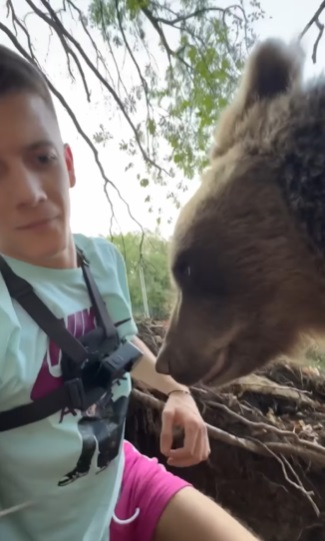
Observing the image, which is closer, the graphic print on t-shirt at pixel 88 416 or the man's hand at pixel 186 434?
the graphic print on t-shirt at pixel 88 416

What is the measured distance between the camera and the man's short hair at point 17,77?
79 centimetres

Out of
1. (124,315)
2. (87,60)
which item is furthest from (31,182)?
(87,60)

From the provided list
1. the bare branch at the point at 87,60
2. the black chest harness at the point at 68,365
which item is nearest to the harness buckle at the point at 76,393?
the black chest harness at the point at 68,365

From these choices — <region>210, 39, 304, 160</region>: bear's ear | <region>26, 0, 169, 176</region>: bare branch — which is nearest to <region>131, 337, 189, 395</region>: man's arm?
<region>210, 39, 304, 160</region>: bear's ear

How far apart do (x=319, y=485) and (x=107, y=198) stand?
74 centimetres

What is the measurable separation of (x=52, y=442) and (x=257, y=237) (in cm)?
35

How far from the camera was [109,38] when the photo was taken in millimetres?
1370

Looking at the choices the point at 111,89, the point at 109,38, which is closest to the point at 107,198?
the point at 111,89

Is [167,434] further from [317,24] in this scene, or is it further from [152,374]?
[317,24]

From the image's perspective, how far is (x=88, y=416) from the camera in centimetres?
80

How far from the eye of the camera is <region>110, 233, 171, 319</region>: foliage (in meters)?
1.18

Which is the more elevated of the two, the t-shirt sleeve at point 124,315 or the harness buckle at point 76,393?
the t-shirt sleeve at point 124,315

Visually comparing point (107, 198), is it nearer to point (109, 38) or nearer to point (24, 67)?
point (109, 38)

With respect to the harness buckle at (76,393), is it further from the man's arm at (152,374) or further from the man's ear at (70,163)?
the man's ear at (70,163)
